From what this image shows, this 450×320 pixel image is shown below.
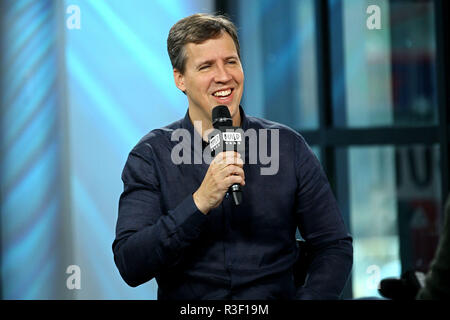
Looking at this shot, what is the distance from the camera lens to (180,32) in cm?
180

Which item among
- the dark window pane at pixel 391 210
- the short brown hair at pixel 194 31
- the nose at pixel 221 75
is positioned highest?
the short brown hair at pixel 194 31

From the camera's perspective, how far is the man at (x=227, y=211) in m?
1.70

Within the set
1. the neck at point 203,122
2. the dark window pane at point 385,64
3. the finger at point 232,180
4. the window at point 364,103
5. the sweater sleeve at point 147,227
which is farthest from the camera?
the dark window pane at point 385,64

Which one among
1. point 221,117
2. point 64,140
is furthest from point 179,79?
point 64,140

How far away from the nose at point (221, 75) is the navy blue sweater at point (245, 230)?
187 mm

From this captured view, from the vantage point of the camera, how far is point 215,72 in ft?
5.77

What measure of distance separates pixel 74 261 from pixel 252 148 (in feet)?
6.20

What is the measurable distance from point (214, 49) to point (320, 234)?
593 mm

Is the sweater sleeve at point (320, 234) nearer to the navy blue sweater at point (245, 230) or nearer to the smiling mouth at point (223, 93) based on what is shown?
the navy blue sweater at point (245, 230)

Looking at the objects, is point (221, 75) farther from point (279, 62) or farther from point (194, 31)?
point (279, 62)

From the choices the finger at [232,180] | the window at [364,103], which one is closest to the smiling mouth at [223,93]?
the finger at [232,180]

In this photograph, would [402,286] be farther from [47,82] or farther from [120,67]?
[47,82]

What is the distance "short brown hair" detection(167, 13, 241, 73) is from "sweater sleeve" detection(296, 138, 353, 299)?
40cm
